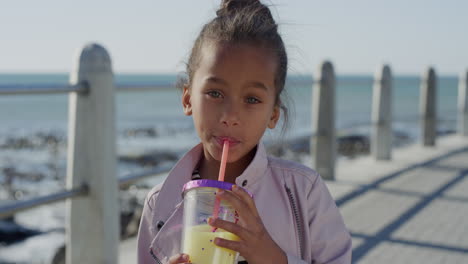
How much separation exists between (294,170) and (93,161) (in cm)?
143

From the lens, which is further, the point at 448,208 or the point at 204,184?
the point at 448,208

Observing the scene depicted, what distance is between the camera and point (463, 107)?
9047mm

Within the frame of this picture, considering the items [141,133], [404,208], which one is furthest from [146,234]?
[141,133]

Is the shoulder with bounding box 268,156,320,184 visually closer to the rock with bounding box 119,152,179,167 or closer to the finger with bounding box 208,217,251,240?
the finger with bounding box 208,217,251,240

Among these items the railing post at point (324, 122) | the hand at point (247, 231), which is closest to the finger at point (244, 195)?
the hand at point (247, 231)

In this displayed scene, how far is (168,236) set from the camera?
4.57 feet

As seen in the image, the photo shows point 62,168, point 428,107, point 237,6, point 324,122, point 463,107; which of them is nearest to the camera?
point 237,6

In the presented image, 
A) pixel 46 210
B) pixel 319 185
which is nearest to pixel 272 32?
pixel 319 185

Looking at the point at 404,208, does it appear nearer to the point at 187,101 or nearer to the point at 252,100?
the point at 187,101

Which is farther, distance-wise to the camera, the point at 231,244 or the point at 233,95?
the point at 233,95

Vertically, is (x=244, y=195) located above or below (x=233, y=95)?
below

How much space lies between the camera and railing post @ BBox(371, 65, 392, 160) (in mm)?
6152

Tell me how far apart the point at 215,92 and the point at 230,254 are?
0.38 metres

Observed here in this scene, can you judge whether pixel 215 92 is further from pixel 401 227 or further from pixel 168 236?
pixel 401 227
